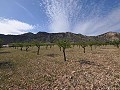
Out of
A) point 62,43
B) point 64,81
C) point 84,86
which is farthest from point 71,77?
point 62,43

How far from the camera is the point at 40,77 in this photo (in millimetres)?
29766

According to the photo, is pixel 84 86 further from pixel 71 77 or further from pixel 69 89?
pixel 71 77

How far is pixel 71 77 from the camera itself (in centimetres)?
2936

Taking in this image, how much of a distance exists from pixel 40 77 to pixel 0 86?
760 cm

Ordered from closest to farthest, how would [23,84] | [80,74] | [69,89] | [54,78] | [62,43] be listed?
1. [69,89]
2. [23,84]
3. [54,78]
4. [80,74]
5. [62,43]

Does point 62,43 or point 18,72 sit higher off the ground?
point 62,43

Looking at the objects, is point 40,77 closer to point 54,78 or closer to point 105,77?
point 54,78

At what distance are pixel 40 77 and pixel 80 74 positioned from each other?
26.2 ft

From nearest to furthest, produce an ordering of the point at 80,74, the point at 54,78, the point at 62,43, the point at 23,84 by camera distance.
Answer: the point at 23,84
the point at 54,78
the point at 80,74
the point at 62,43

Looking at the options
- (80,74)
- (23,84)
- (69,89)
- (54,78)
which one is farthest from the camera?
(80,74)

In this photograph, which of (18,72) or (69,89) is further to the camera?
(18,72)

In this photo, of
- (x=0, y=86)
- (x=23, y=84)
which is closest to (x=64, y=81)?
(x=23, y=84)

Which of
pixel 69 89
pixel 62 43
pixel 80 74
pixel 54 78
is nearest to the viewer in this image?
pixel 69 89

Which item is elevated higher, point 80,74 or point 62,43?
point 62,43
